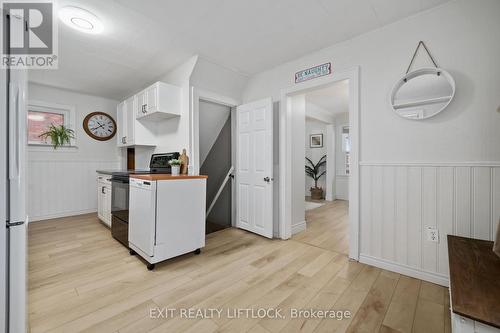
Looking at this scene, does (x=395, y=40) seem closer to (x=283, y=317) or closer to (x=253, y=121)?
(x=253, y=121)

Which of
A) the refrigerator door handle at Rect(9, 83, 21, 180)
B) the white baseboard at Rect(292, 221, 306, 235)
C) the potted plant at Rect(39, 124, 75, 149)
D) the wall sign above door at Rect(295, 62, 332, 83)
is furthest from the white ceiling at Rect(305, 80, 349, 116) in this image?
the potted plant at Rect(39, 124, 75, 149)

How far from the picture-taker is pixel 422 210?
1.97 metres

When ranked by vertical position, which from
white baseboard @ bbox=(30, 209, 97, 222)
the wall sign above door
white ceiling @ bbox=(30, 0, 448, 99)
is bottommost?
white baseboard @ bbox=(30, 209, 97, 222)

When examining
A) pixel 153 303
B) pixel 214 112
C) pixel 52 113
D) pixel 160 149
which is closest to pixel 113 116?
pixel 52 113

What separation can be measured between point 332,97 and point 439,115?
2.74m

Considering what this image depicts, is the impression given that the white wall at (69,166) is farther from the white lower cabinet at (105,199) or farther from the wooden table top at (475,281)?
the wooden table top at (475,281)

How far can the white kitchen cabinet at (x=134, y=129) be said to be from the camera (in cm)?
357

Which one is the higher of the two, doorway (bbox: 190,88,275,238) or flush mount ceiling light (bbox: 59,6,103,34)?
flush mount ceiling light (bbox: 59,6,103,34)

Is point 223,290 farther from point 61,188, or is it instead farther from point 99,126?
point 99,126

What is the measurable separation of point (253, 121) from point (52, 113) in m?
3.79

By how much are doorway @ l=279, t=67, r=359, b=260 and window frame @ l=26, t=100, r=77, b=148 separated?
13.2 ft

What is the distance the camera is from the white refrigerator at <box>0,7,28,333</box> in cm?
97

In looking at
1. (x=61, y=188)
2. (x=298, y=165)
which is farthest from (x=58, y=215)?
(x=298, y=165)

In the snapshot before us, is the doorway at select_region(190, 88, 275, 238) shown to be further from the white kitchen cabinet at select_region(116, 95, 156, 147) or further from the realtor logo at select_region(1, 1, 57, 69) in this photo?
the realtor logo at select_region(1, 1, 57, 69)
